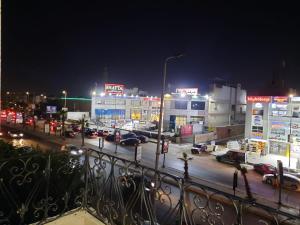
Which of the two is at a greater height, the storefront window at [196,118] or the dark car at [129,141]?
the storefront window at [196,118]

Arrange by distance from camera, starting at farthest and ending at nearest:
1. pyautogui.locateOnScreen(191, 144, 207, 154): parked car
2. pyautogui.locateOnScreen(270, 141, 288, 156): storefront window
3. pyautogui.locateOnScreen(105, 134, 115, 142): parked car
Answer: pyautogui.locateOnScreen(105, 134, 115, 142): parked car, pyautogui.locateOnScreen(191, 144, 207, 154): parked car, pyautogui.locateOnScreen(270, 141, 288, 156): storefront window

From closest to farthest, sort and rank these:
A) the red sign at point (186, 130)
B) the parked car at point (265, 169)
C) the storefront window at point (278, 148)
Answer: the parked car at point (265, 169) → the storefront window at point (278, 148) → the red sign at point (186, 130)

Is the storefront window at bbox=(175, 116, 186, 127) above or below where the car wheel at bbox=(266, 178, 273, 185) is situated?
above

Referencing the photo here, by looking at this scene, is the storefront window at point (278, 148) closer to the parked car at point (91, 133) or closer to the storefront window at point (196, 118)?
the storefront window at point (196, 118)

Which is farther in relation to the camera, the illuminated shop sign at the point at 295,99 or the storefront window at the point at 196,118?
the storefront window at the point at 196,118

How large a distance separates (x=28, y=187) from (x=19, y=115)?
6006 centimetres

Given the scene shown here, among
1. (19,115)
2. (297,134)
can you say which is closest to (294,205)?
(297,134)

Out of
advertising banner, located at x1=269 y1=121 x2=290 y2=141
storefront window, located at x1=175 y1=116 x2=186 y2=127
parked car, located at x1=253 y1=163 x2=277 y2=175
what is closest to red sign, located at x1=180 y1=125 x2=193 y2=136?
storefront window, located at x1=175 y1=116 x2=186 y2=127

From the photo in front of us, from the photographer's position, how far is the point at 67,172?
17.8 ft

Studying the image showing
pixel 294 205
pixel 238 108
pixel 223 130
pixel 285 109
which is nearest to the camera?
pixel 294 205

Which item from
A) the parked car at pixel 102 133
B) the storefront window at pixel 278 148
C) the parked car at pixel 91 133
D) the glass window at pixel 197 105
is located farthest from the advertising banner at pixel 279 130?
the parked car at pixel 91 133

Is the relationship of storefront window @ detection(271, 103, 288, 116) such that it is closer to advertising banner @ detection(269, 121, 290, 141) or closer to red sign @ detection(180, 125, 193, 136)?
advertising banner @ detection(269, 121, 290, 141)

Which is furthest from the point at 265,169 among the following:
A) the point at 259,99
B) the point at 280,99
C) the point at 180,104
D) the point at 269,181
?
the point at 180,104

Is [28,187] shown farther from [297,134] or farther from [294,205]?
[297,134]
